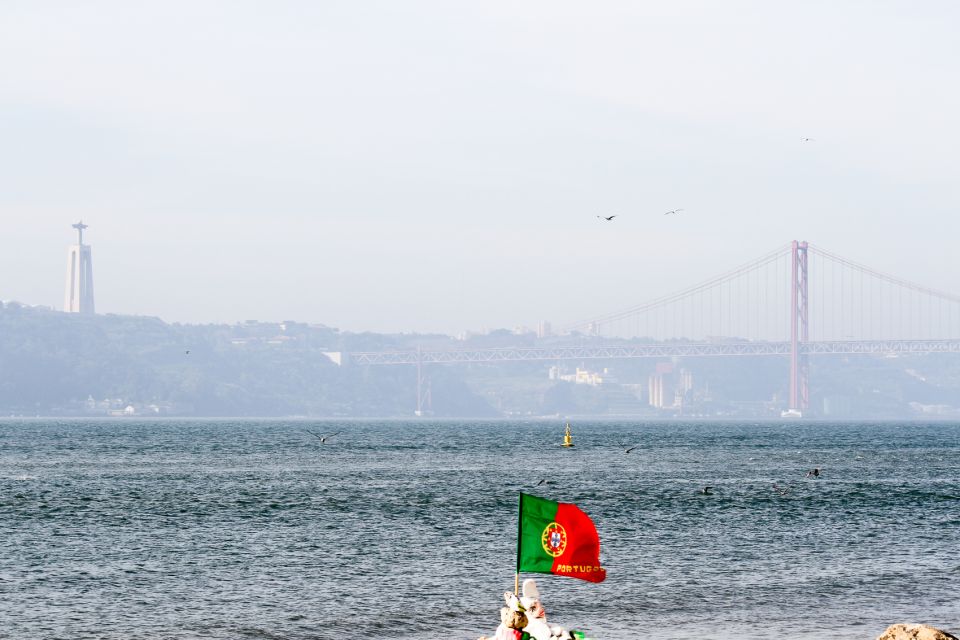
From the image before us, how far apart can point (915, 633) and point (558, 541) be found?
4.94m

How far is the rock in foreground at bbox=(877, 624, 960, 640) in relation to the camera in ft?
57.2

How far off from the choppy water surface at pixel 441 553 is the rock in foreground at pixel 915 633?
534cm

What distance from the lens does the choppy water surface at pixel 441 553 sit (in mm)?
25250

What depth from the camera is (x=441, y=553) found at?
34.9 meters

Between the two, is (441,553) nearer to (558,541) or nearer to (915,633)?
(915,633)

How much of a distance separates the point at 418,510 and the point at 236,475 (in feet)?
83.4

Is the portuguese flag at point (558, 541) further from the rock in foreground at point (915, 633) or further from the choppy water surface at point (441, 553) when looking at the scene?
the choppy water surface at point (441, 553)

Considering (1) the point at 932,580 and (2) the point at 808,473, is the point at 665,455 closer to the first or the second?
(2) the point at 808,473

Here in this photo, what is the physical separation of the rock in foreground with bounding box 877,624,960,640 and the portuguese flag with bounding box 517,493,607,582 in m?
4.23

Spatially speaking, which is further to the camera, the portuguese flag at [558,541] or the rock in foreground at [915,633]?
the rock in foreground at [915,633]

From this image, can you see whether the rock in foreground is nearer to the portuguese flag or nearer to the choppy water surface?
the portuguese flag

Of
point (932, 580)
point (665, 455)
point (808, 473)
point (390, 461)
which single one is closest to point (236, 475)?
point (390, 461)

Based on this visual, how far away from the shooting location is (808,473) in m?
73.4

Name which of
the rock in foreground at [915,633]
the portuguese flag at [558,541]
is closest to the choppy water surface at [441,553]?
the rock in foreground at [915,633]
